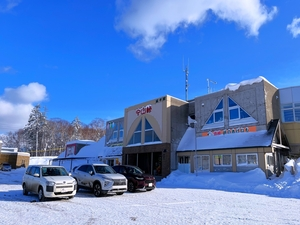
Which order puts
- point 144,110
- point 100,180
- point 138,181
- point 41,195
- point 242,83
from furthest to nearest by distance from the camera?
1. point 144,110
2. point 242,83
3. point 138,181
4. point 100,180
5. point 41,195

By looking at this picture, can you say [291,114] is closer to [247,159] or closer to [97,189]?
[247,159]

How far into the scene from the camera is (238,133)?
2248 centimetres

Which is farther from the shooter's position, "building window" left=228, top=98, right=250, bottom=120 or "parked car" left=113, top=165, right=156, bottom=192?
"building window" left=228, top=98, right=250, bottom=120

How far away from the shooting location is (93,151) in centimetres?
3828

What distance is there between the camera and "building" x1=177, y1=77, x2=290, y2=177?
67.1 ft

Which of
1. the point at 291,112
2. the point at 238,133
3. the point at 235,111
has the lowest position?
the point at 238,133

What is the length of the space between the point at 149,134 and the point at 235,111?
957cm

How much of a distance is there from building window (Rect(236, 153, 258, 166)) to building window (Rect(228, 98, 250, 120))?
3658mm

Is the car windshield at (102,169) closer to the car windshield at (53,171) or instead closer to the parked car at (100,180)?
the parked car at (100,180)

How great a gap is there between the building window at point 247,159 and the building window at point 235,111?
3.66 metres

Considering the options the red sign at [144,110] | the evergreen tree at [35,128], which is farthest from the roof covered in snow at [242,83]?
the evergreen tree at [35,128]

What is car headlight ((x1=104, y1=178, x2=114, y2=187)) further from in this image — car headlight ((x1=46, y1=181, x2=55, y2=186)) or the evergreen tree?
the evergreen tree

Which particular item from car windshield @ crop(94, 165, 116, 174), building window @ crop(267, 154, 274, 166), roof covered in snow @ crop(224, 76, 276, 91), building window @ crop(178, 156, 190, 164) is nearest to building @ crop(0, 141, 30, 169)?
building window @ crop(178, 156, 190, 164)

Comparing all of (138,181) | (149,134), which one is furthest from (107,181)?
(149,134)
